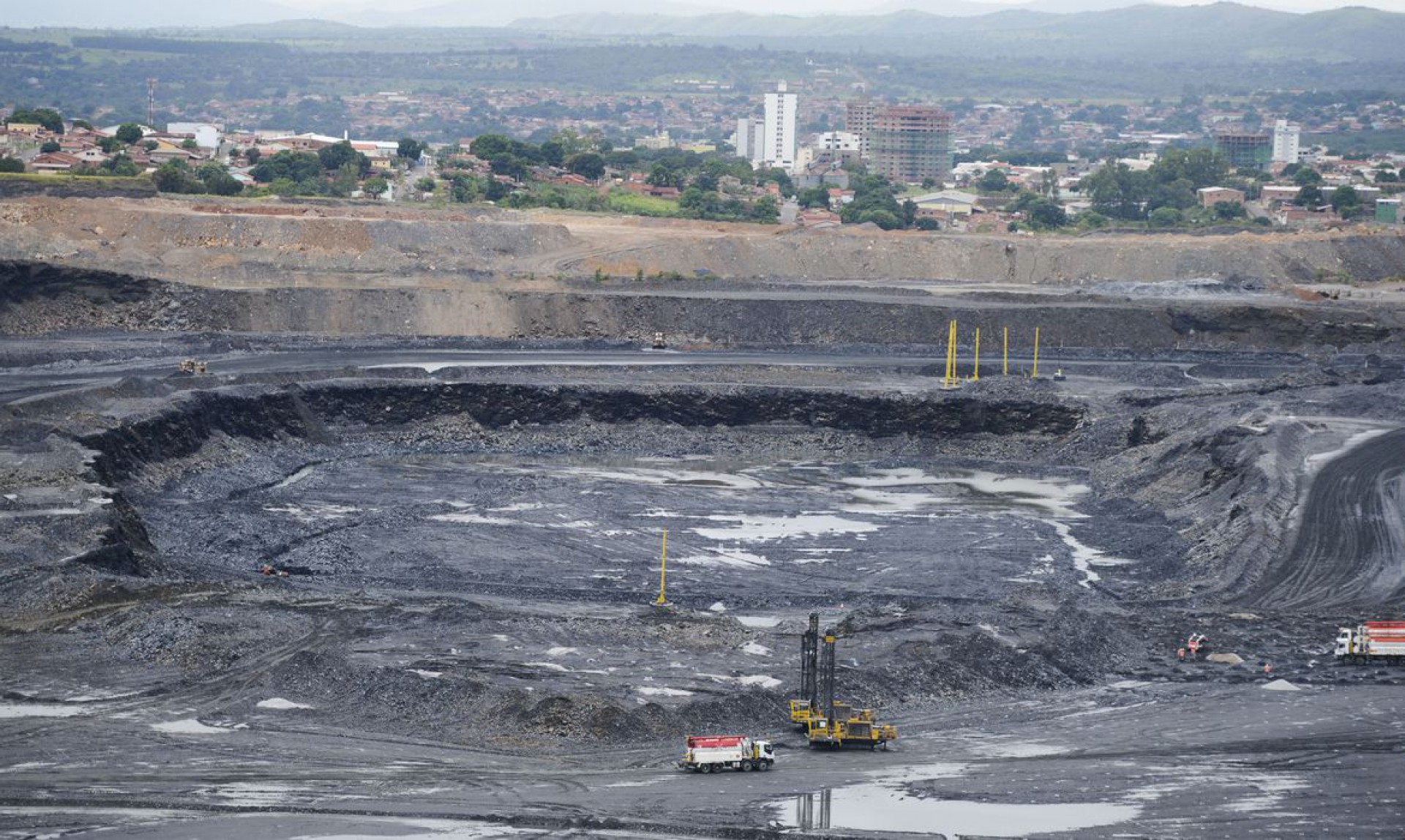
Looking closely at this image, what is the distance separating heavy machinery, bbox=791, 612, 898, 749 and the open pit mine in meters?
0.12

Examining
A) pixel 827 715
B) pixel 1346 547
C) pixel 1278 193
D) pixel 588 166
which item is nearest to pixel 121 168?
pixel 588 166

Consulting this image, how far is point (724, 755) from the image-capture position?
2761cm

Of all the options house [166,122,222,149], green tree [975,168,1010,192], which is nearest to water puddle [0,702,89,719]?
house [166,122,222,149]

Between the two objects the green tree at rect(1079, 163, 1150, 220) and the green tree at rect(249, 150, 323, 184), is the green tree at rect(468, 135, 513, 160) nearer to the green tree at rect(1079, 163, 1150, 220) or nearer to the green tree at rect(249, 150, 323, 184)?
the green tree at rect(249, 150, 323, 184)

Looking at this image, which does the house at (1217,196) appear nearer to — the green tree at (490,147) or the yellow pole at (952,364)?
the green tree at (490,147)

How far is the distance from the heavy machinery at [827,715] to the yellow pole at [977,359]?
31.7 meters

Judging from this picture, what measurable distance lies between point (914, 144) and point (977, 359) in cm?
10883

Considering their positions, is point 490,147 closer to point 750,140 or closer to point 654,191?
point 654,191

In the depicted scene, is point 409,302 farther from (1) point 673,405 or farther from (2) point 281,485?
(2) point 281,485

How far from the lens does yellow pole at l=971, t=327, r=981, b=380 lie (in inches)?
2430

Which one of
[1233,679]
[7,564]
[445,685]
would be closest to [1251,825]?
[1233,679]

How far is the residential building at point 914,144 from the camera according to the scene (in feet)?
549

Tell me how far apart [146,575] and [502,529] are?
942cm

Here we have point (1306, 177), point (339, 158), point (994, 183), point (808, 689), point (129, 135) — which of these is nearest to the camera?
point (808, 689)
